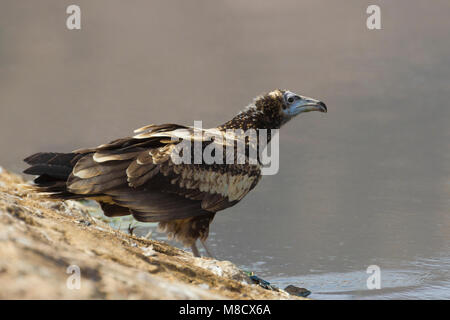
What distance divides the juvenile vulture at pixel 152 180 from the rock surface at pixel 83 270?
2.57ft

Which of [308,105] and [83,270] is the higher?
[308,105]

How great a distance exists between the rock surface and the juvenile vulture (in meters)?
0.78

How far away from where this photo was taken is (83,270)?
313 cm

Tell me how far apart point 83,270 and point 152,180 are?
2136 millimetres

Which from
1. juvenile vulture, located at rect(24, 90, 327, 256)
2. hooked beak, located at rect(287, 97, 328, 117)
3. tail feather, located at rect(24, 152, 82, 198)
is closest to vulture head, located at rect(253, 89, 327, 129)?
hooked beak, located at rect(287, 97, 328, 117)

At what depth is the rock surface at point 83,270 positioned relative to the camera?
282cm

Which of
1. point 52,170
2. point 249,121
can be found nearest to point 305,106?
point 249,121

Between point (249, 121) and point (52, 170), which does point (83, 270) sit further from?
point (249, 121)

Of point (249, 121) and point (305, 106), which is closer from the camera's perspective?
point (249, 121)

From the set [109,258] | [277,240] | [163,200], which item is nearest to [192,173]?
[163,200]

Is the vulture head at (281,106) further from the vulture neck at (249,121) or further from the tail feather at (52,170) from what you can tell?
the tail feather at (52,170)

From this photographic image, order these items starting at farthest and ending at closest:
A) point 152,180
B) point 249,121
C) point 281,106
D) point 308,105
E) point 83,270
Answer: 1. point 308,105
2. point 281,106
3. point 249,121
4. point 152,180
5. point 83,270

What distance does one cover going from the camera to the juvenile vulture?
203 inches

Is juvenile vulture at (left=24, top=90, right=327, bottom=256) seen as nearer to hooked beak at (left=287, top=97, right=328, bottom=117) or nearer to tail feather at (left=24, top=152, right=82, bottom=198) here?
tail feather at (left=24, top=152, right=82, bottom=198)
